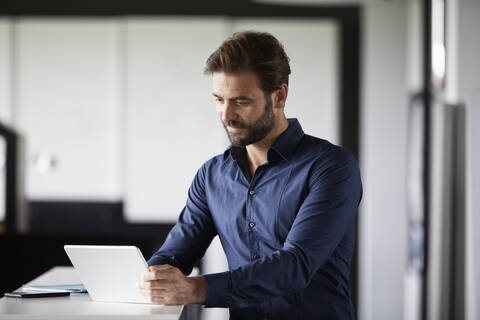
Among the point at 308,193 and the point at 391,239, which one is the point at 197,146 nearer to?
the point at 391,239

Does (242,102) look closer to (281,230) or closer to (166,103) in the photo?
(281,230)

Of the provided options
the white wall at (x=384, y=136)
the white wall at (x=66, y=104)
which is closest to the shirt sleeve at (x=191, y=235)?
the white wall at (x=66, y=104)

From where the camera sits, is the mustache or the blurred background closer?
the mustache

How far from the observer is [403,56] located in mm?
4992

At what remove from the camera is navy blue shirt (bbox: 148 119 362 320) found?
1856 millimetres

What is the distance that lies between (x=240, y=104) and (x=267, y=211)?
347mm

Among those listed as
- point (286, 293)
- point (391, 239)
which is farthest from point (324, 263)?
point (391, 239)

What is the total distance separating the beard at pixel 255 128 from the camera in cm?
207

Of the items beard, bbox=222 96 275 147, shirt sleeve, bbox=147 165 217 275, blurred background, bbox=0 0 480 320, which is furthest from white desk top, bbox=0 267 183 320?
blurred background, bbox=0 0 480 320

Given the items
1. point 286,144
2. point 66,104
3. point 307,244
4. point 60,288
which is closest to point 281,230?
point 307,244

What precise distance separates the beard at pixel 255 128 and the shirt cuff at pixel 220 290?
45cm

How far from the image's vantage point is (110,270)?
188cm

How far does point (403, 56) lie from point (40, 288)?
3.59 metres

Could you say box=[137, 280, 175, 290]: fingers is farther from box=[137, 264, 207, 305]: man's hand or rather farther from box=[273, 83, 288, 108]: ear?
box=[273, 83, 288, 108]: ear
